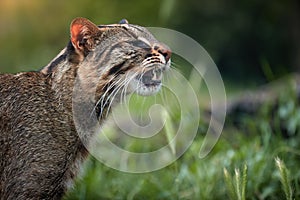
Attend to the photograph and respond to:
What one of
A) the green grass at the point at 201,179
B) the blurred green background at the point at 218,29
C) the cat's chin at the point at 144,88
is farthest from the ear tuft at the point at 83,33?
the blurred green background at the point at 218,29

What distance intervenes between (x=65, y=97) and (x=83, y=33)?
0.43 meters

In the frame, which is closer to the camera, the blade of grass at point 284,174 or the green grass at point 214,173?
the blade of grass at point 284,174

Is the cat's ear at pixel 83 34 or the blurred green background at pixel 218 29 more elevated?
the cat's ear at pixel 83 34

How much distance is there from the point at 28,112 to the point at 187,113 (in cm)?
197

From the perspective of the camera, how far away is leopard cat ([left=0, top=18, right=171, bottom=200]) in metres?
4.23

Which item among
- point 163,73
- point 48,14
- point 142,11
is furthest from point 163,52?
point 48,14

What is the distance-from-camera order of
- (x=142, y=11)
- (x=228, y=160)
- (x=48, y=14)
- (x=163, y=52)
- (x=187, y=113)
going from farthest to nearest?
(x=48, y=14)
(x=142, y=11)
(x=187, y=113)
(x=228, y=160)
(x=163, y=52)

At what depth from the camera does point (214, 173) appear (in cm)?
525

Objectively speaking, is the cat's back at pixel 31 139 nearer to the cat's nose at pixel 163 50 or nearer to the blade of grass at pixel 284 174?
the cat's nose at pixel 163 50

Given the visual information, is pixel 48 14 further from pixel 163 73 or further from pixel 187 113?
pixel 163 73

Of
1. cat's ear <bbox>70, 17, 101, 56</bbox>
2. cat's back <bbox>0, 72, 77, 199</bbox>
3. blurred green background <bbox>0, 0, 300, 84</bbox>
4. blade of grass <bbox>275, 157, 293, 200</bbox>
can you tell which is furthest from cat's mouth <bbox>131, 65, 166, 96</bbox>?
blurred green background <bbox>0, 0, 300, 84</bbox>

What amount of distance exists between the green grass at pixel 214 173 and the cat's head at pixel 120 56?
1.84 feet

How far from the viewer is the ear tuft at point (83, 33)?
4.24 m

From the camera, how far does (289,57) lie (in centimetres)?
1341
